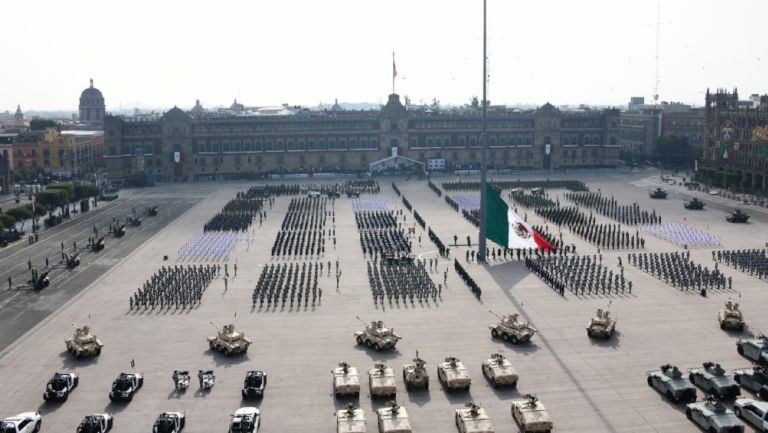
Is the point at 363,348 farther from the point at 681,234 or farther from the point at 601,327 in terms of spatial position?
the point at 681,234

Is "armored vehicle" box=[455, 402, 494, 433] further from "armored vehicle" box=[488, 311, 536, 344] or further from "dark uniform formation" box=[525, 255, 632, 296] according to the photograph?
"dark uniform formation" box=[525, 255, 632, 296]

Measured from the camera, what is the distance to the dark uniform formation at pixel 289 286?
2165 inches

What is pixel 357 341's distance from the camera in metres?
44.9

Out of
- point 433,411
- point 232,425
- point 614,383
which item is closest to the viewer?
point 232,425

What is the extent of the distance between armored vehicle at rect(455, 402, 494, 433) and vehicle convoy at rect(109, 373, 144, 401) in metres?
16.2

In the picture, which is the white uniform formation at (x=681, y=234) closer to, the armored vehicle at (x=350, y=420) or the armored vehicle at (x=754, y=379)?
the armored vehicle at (x=754, y=379)

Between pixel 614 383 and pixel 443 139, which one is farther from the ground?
pixel 443 139

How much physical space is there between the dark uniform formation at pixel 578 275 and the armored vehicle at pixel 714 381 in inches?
712

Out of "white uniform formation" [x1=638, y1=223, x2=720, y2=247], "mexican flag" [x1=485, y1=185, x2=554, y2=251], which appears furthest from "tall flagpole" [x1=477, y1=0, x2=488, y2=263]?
"white uniform formation" [x1=638, y1=223, x2=720, y2=247]

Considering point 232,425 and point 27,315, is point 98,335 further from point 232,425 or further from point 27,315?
point 232,425

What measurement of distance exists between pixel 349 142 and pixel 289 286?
310ft

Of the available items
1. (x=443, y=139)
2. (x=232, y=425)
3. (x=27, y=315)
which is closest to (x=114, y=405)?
(x=232, y=425)

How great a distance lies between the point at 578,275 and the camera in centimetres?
6050

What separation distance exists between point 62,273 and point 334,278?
964 inches
